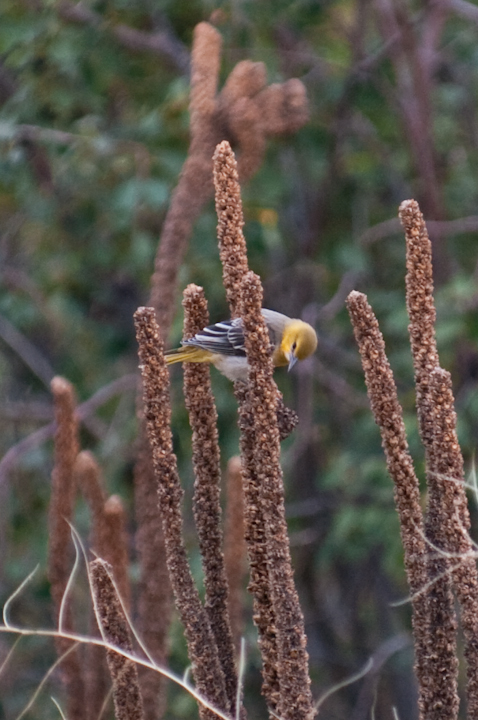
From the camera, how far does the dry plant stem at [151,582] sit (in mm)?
1729

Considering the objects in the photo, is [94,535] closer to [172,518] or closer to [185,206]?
[172,518]

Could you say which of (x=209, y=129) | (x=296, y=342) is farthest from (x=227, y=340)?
(x=209, y=129)

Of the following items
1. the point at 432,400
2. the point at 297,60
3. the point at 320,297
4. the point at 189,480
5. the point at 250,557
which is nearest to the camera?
the point at 432,400

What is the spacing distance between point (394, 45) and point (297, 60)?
615 millimetres

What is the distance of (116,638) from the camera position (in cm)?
146

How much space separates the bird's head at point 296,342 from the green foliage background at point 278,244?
0.43 m

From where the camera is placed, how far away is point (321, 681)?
5773mm

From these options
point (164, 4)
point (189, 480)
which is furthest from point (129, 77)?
point (189, 480)

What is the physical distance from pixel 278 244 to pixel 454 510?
3.55 meters

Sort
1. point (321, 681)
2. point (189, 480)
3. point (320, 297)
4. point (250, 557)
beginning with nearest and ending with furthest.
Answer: point (250, 557) → point (189, 480) → point (320, 297) → point (321, 681)

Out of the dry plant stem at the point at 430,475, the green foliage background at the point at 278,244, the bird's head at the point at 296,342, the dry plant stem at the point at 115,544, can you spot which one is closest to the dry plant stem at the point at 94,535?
the dry plant stem at the point at 115,544

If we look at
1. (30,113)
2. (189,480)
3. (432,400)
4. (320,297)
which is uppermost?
(30,113)

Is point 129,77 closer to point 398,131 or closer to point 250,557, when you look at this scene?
point 398,131

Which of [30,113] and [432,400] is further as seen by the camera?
[30,113]
